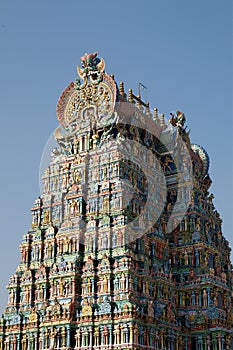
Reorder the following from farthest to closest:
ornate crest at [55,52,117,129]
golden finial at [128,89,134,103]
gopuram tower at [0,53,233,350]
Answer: golden finial at [128,89,134,103], ornate crest at [55,52,117,129], gopuram tower at [0,53,233,350]

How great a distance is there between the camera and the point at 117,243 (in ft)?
170

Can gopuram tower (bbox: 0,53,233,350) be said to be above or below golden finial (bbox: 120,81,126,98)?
below

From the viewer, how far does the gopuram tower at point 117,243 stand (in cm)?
4991

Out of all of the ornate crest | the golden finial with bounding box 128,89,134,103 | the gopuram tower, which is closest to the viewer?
the gopuram tower

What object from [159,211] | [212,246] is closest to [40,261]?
A: [159,211]

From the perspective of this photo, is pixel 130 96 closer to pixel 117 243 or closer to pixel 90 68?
pixel 90 68

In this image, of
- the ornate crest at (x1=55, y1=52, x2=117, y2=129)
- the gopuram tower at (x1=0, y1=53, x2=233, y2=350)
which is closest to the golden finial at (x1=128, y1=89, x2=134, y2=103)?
the gopuram tower at (x1=0, y1=53, x2=233, y2=350)

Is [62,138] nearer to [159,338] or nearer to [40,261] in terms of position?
[40,261]

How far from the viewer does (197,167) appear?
213 feet

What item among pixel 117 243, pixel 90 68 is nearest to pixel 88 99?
pixel 90 68

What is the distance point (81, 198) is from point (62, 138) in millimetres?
8602

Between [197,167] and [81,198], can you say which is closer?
[81,198]

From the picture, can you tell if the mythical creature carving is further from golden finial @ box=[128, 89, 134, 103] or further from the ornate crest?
golden finial @ box=[128, 89, 134, 103]

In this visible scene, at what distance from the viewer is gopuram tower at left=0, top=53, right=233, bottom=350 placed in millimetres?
49906
